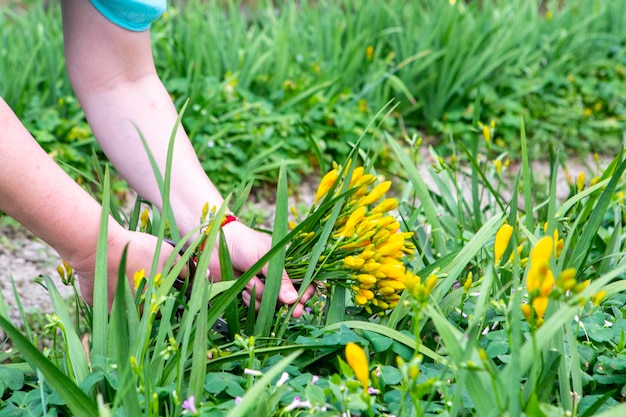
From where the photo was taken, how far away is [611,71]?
13.4ft

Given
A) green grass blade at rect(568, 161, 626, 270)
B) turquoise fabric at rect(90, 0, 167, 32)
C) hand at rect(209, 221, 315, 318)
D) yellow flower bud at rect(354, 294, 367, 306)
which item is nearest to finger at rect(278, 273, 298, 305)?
hand at rect(209, 221, 315, 318)

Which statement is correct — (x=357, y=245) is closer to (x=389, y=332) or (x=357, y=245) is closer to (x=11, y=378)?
(x=389, y=332)

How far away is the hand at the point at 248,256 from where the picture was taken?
1471 millimetres

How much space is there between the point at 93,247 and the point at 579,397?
2.88 ft

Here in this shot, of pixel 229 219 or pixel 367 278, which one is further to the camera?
pixel 229 219

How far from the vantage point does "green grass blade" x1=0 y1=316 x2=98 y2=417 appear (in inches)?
41.1

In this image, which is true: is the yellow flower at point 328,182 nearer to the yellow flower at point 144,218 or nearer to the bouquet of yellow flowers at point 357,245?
the bouquet of yellow flowers at point 357,245

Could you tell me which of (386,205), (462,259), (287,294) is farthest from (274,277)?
(462,259)

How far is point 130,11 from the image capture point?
5.31 ft

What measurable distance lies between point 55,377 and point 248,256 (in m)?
0.54


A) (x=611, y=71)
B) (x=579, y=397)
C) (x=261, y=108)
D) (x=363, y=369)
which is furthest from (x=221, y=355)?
(x=611, y=71)

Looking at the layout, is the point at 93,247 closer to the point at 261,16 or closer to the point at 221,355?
the point at 221,355

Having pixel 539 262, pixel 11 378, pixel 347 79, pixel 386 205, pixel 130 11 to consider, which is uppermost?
pixel 130 11

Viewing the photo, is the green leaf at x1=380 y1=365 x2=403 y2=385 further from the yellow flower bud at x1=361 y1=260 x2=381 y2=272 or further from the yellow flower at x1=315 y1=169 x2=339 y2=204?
the yellow flower at x1=315 y1=169 x2=339 y2=204
